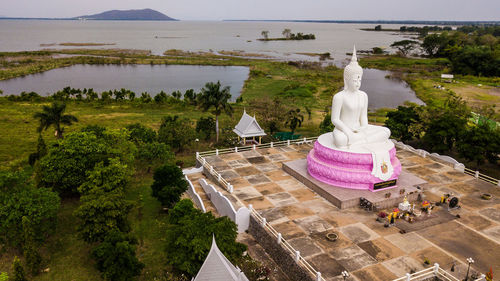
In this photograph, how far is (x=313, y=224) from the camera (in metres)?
20.1

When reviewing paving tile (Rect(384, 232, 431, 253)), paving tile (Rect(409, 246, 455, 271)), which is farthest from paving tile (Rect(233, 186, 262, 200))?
paving tile (Rect(409, 246, 455, 271))

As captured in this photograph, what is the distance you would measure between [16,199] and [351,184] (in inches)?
766

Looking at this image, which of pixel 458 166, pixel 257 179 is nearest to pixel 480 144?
pixel 458 166

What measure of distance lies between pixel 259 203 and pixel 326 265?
6.86 m

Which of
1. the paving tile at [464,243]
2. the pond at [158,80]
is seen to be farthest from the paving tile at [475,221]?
the pond at [158,80]

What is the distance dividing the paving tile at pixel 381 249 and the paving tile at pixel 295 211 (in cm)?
391

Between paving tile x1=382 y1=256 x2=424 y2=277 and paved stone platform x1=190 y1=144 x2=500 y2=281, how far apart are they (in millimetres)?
45

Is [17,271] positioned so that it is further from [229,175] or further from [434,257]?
[434,257]

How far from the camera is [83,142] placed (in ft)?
80.3

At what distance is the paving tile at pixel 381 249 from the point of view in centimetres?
1728

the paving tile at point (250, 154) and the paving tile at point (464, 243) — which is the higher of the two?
the paving tile at point (250, 154)

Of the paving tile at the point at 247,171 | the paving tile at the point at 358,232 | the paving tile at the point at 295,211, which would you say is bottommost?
the paving tile at the point at 358,232

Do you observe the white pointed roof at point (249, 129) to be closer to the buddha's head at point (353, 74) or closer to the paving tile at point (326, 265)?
the buddha's head at point (353, 74)

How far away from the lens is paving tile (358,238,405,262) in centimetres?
1728
